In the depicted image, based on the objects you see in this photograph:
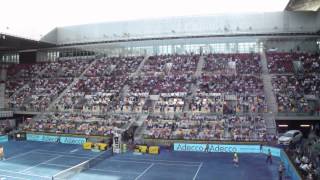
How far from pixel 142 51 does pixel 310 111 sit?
35.2 metres

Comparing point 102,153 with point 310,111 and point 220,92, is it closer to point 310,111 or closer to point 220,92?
point 220,92

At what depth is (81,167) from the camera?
114 ft

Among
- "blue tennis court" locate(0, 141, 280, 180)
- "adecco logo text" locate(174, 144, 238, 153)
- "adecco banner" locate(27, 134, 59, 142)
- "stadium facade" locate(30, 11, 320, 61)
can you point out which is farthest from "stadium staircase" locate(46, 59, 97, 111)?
"adecco logo text" locate(174, 144, 238, 153)

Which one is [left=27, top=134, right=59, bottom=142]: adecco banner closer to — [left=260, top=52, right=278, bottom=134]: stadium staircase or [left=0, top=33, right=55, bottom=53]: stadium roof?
[left=0, top=33, right=55, bottom=53]: stadium roof

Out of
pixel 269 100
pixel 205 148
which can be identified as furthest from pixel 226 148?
pixel 269 100

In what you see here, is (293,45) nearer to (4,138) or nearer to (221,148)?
(221,148)

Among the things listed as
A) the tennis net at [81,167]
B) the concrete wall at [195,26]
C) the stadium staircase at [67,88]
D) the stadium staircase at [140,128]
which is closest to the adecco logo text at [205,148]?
the stadium staircase at [140,128]

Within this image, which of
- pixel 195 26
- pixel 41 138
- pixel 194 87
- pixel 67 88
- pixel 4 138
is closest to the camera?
pixel 41 138

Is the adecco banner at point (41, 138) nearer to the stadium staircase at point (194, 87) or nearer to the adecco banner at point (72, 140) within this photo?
the adecco banner at point (72, 140)

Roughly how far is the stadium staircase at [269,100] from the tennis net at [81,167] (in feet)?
65.6

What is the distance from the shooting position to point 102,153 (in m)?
41.4

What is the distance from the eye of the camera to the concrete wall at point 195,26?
65.9 metres

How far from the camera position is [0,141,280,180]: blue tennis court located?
109ft

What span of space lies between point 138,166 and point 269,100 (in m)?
24.0
